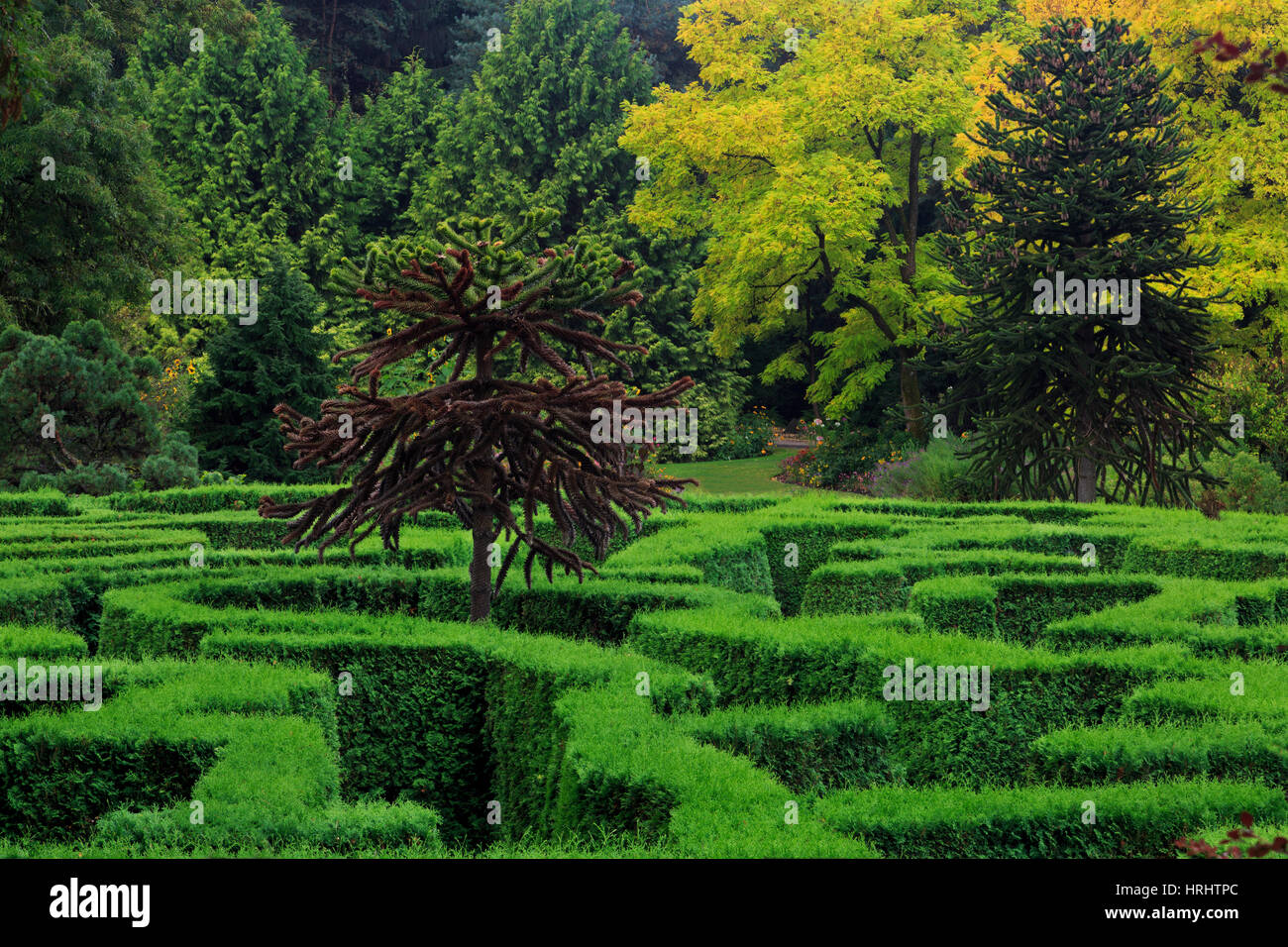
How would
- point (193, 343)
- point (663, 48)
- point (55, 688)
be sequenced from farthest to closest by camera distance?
point (663, 48)
point (193, 343)
point (55, 688)

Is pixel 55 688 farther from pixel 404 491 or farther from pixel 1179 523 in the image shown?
pixel 1179 523

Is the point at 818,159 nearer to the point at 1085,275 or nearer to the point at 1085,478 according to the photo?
the point at 1085,275

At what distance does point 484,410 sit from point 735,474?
2132cm

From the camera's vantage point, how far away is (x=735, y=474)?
2892 cm

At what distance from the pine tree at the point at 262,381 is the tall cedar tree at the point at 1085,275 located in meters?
10.5

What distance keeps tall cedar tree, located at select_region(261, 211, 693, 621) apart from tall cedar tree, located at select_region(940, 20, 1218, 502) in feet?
28.4

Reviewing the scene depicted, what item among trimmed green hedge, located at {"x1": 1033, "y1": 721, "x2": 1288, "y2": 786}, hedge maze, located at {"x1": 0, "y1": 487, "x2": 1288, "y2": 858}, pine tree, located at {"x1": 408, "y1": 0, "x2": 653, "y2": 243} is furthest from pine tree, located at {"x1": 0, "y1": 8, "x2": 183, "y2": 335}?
trimmed green hedge, located at {"x1": 1033, "y1": 721, "x2": 1288, "y2": 786}

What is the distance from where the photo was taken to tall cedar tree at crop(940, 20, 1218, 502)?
49.8 ft

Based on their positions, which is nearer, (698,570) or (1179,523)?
(698,570)

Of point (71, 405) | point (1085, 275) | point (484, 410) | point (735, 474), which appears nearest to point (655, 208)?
point (735, 474)

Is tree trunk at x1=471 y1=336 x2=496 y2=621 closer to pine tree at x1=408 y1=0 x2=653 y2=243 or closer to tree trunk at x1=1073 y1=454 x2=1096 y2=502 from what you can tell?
tree trunk at x1=1073 y1=454 x2=1096 y2=502

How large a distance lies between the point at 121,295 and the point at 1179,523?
18.2 meters

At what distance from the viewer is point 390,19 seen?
45.4 meters
